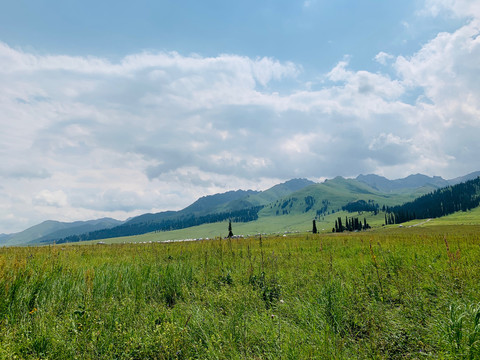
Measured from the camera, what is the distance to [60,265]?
8.85m

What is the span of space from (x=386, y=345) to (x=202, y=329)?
126 inches

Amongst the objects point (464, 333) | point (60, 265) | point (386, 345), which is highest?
point (60, 265)

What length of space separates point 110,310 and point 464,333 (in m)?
6.67

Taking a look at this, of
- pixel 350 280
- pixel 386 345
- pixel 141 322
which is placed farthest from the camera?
pixel 350 280

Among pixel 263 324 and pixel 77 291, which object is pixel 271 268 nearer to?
pixel 263 324

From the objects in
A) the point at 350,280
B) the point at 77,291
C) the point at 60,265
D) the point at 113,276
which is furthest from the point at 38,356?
the point at 350,280

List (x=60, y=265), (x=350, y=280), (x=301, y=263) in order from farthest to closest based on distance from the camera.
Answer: (x=301, y=263) → (x=60, y=265) → (x=350, y=280)

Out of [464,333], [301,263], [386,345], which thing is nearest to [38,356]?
[386,345]

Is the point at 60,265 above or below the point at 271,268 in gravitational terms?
above

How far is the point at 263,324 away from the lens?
5.05 meters

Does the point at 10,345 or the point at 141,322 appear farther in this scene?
the point at 141,322

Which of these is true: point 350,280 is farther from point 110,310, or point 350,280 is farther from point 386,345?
point 110,310

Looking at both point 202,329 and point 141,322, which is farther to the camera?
point 141,322

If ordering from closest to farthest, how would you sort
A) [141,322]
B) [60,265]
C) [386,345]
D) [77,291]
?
[386,345] → [141,322] → [77,291] → [60,265]
